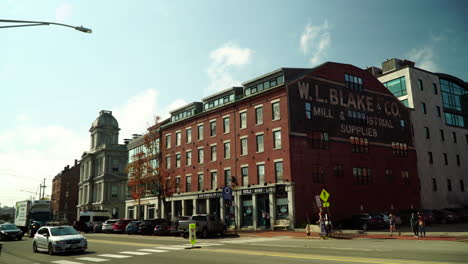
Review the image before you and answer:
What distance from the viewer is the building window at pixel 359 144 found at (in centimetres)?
4292

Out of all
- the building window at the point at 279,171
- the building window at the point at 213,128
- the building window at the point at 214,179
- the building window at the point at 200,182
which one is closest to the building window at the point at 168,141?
the building window at the point at 200,182

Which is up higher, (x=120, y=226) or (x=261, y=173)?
(x=261, y=173)

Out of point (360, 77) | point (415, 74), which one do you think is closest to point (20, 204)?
point (360, 77)

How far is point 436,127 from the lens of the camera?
182 ft

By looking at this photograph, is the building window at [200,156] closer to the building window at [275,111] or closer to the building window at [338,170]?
the building window at [275,111]

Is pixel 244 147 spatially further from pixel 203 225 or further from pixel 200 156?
pixel 203 225

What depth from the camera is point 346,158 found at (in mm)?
41938

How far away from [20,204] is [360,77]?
43378 mm

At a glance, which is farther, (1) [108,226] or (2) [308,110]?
(1) [108,226]

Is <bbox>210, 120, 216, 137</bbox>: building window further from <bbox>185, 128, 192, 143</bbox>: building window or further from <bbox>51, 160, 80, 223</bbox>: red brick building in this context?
<bbox>51, 160, 80, 223</bbox>: red brick building

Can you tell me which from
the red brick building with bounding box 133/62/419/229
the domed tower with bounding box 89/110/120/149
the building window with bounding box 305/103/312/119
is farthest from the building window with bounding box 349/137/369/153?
the domed tower with bounding box 89/110/120/149

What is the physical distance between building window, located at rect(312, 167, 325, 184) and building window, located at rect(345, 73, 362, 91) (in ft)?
38.1

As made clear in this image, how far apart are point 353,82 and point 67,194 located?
95972 millimetres

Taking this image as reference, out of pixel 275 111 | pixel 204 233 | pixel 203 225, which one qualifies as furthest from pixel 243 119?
pixel 204 233
